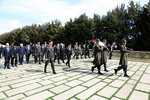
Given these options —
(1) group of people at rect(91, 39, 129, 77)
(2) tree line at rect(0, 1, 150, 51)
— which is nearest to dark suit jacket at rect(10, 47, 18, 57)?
(1) group of people at rect(91, 39, 129, 77)

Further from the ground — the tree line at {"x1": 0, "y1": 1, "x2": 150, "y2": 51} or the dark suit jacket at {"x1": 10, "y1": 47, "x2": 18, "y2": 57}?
the tree line at {"x1": 0, "y1": 1, "x2": 150, "y2": 51}

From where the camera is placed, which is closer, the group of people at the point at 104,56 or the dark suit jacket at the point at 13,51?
the group of people at the point at 104,56

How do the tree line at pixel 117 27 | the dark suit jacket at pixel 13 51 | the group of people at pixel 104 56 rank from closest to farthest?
the group of people at pixel 104 56 → the dark suit jacket at pixel 13 51 → the tree line at pixel 117 27

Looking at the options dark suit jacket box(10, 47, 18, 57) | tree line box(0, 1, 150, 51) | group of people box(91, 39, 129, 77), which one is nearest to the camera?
group of people box(91, 39, 129, 77)

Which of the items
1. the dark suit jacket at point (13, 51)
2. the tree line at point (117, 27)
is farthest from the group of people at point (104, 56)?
the tree line at point (117, 27)

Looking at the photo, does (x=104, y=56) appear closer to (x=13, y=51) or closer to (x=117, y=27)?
(x=13, y=51)

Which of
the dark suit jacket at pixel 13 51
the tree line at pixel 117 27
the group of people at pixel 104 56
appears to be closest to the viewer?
the group of people at pixel 104 56

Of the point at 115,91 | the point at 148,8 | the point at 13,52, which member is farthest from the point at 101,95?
the point at 148,8

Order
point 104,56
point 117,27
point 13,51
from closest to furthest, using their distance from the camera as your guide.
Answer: point 104,56
point 13,51
point 117,27

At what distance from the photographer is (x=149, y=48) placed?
67.0ft

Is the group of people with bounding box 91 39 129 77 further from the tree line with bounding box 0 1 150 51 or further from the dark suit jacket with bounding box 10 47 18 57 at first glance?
the tree line with bounding box 0 1 150 51

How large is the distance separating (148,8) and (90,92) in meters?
25.1

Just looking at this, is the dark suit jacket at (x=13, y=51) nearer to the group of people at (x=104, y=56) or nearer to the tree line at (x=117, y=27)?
the group of people at (x=104, y=56)

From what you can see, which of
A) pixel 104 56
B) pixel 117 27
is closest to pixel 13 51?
pixel 104 56
